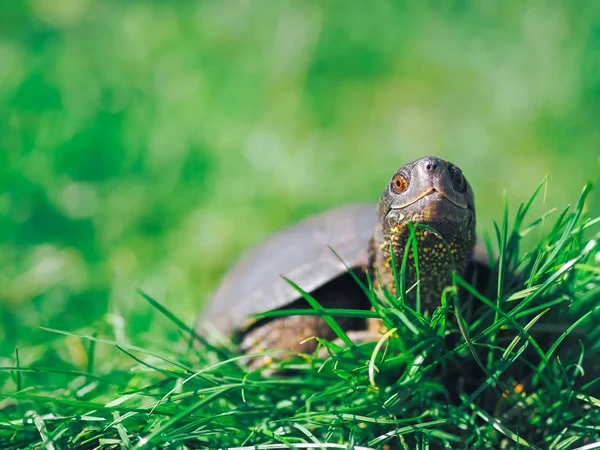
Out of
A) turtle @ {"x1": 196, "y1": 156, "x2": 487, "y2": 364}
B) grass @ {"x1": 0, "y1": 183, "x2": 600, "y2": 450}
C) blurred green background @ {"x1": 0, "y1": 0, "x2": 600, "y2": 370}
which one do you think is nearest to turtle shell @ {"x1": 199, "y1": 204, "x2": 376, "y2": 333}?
turtle @ {"x1": 196, "y1": 156, "x2": 487, "y2": 364}

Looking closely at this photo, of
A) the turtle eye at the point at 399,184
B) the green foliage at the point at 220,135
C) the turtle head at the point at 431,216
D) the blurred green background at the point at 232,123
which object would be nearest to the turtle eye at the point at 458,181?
the turtle head at the point at 431,216

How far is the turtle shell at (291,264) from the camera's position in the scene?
6.48 ft

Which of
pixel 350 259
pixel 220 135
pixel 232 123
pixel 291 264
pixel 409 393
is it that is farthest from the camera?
pixel 232 123

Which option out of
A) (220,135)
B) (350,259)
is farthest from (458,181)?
(220,135)

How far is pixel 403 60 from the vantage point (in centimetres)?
516

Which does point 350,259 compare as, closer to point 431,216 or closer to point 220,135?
point 431,216

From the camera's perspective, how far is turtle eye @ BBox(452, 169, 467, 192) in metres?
1.58

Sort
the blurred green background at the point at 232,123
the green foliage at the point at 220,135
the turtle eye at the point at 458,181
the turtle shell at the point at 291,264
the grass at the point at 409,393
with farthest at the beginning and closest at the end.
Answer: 1. the blurred green background at the point at 232,123
2. the green foliage at the point at 220,135
3. the turtle shell at the point at 291,264
4. the turtle eye at the point at 458,181
5. the grass at the point at 409,393

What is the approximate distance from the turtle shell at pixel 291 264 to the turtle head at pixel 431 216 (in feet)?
0.86

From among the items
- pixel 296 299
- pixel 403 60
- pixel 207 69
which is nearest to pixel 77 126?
pixel 207 69

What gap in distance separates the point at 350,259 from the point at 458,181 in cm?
48

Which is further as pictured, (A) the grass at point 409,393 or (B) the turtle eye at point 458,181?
(B) the turtle eye at point 458,181

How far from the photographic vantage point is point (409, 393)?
151 centimetres

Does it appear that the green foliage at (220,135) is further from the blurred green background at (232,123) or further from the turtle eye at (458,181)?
the turtle eye at (458,181)
